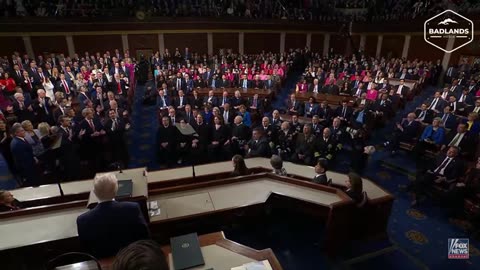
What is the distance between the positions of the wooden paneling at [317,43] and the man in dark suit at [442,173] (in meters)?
18.2

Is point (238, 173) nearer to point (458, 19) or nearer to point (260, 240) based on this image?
point (260, 240)

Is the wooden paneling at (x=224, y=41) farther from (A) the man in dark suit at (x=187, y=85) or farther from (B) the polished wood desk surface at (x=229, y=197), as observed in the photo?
(B) the polished wood desk surface at (x=229, y=197)

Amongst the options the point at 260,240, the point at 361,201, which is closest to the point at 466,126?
the point at 361,201

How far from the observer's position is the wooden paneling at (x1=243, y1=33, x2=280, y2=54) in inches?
797

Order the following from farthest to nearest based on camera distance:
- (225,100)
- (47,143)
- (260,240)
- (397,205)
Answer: (225,100)
(397,205)
(260,240)
(47,143)

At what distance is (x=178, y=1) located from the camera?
18.0 meters

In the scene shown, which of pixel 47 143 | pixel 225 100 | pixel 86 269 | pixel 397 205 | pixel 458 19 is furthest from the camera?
pixel 458 19

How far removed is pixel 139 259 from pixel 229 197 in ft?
8.26

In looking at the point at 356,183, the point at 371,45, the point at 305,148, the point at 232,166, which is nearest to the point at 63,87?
the point at 232,166

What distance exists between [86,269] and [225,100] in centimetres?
793

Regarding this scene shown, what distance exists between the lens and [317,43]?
72.9 feet

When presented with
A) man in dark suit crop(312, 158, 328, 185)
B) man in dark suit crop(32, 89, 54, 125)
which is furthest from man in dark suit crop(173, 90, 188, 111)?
man in dark suit crop(312, 158, 328, 185)

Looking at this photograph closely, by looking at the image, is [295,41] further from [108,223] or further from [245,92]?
[108,223]

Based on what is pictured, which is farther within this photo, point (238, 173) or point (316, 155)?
point (316, 155)
